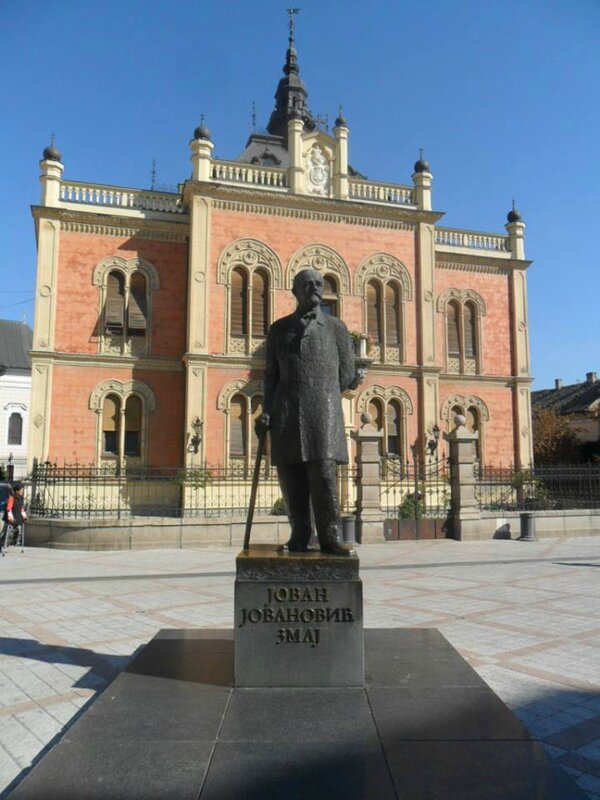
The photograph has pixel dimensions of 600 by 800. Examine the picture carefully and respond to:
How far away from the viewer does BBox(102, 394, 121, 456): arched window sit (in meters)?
22.6

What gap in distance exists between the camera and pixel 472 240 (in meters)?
28.1

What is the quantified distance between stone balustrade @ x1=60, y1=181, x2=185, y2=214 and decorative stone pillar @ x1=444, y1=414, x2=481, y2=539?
573 inches

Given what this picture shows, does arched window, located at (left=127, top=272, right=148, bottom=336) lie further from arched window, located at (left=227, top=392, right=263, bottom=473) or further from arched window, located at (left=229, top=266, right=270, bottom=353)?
arched window, located at (left=227, top=392, right=263, bottom=473)

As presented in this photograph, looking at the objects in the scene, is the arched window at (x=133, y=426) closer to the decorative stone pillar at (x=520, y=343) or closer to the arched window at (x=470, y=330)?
the arched window at (x=470, y=330)

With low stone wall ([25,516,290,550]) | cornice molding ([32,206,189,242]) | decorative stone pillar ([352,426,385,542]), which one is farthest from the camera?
cornice molding ([32,206,189,242])

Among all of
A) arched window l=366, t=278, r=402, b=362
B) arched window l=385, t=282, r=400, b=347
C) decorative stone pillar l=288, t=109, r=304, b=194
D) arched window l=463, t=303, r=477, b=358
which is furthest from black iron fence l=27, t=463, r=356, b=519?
decorative stone pillar l=288, t=109, r=304, b=194

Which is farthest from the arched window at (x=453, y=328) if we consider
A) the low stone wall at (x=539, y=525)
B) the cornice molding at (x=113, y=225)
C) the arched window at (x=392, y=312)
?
the cornice molding at (x=113, y=225)

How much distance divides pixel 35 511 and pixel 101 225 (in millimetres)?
11655

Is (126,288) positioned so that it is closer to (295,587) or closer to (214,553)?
(214,553)

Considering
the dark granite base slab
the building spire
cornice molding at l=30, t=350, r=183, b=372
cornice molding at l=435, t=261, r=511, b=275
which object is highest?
the building spire

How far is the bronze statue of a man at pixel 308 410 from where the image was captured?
452 cm

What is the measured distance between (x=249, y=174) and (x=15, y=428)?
32.0 meters

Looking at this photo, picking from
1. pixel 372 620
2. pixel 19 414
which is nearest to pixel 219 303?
pixel 372 620

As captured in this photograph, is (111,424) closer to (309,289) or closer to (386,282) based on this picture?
(386,282)
